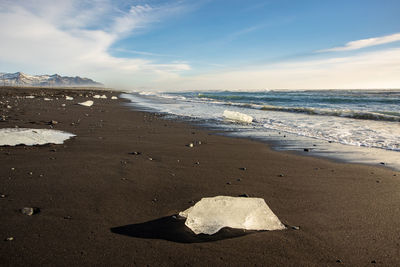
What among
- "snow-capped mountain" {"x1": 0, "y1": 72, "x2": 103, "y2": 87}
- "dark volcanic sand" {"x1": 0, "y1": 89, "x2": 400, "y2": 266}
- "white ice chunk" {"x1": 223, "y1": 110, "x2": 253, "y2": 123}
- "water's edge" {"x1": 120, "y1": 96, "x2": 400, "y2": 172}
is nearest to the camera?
"dark volcanic sand" {"x1": 0, "y1": 89, "x2": 400, "y2": 266}

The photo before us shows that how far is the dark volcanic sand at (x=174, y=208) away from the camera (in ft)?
5.38

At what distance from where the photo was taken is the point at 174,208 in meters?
2.32

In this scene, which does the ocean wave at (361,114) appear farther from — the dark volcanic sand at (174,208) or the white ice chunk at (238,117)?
the dark volcanic sand at (174,208)

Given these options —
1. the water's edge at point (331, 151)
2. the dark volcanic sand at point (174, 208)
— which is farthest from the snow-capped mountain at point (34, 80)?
the dark volcanic sand at point (174, 208)

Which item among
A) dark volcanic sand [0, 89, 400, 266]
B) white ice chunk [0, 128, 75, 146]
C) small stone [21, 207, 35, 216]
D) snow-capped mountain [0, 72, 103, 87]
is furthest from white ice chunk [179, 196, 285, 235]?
snow-capped mountain [0, 72, 103, 87]

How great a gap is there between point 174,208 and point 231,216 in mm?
603

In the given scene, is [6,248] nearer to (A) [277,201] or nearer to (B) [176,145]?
(A) [277,201]

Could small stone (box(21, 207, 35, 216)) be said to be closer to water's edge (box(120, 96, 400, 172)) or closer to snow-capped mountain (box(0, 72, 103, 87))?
water's edge (box(120, 96, 400, 172))

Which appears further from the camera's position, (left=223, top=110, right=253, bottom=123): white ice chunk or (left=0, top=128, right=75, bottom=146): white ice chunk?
(left=223, top=110, right=253, bottom=123): white ice chunk

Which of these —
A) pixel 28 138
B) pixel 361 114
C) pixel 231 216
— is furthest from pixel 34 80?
pixel 231 216

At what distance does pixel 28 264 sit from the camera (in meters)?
1.49

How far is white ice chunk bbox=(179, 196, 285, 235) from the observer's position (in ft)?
6.28

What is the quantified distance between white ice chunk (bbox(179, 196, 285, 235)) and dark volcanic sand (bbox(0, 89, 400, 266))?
7 centimetres

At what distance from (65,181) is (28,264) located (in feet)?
4.86
